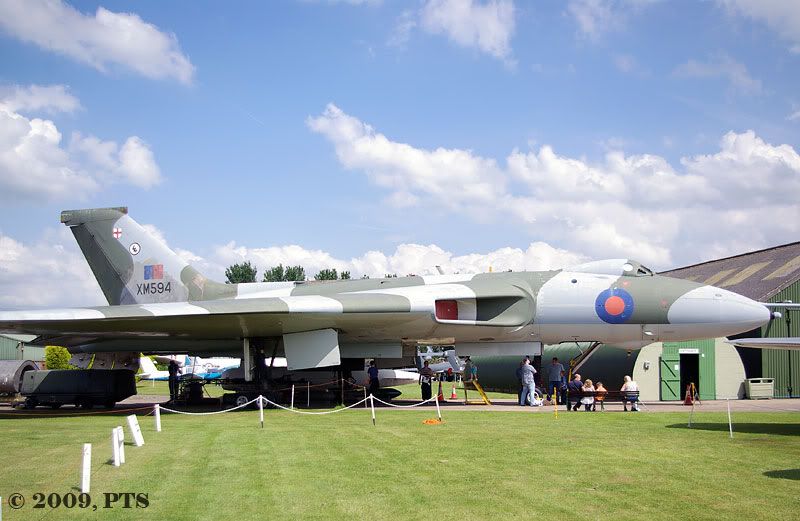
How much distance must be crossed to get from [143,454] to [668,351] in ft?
57.9

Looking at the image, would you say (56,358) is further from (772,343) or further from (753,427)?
(772,343)

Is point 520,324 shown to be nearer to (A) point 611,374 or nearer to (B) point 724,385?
(A) point 611,374

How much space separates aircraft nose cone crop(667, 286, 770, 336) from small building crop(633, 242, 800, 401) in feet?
6.98

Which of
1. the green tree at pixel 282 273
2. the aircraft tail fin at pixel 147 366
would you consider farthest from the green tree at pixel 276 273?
the aircraft tail fin at pixel 147 366

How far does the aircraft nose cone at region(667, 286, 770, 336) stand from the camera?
1793 centimetres

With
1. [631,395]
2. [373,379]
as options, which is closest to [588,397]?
[631,395]

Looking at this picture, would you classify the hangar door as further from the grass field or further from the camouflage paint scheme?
the grass field

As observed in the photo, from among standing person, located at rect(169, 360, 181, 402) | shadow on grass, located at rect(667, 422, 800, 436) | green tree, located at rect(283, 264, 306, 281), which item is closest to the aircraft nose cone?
shadow on grass, located at rect(667, 422, 800, 436)

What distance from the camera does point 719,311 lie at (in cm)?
1797

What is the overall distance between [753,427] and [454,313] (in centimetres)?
762

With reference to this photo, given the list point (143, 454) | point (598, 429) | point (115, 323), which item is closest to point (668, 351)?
point (598, 429)

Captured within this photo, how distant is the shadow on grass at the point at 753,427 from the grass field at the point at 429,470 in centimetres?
4

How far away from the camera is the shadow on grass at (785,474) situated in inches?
329

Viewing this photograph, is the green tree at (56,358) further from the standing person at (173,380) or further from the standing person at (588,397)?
the standing person at (588,397)
